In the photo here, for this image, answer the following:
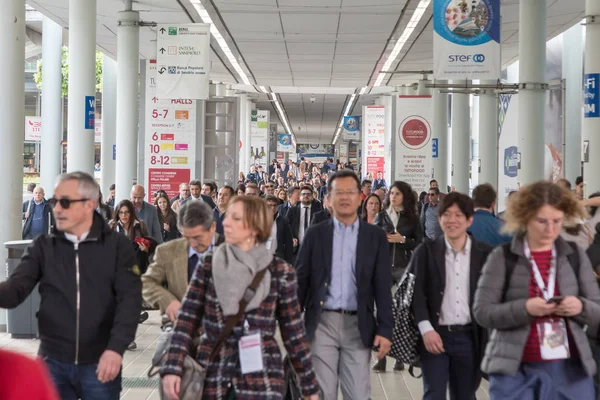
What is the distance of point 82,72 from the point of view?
15742 mm

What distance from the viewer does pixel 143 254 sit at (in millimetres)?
9523

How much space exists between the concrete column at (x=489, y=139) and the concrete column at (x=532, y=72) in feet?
31.9

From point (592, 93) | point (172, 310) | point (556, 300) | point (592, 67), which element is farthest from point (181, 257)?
point (592, 67)

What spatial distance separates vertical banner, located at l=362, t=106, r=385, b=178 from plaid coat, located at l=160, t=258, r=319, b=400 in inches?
1323

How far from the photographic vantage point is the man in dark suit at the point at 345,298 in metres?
5.24

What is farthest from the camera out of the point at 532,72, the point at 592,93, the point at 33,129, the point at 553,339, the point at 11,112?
the point at 33,129

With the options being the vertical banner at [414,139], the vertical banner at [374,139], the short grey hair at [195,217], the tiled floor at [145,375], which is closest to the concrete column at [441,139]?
the vertical banner at [414,139]

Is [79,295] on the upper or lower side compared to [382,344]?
upper

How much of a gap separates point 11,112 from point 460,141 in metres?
18.8

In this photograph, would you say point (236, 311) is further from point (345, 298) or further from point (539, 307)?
point (345, 298)

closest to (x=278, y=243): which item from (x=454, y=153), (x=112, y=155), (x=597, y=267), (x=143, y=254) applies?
(x=143, y=254)

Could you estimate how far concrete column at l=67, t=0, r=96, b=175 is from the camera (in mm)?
15500

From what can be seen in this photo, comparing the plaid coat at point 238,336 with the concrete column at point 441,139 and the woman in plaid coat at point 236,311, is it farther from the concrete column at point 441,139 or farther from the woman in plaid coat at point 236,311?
the concrete column at point 441,139

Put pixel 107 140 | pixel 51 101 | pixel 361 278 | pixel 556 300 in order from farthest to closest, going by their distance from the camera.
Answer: pixel 107 140 → pixel 51 101 → pixel 361 278 → pixel 556 300
